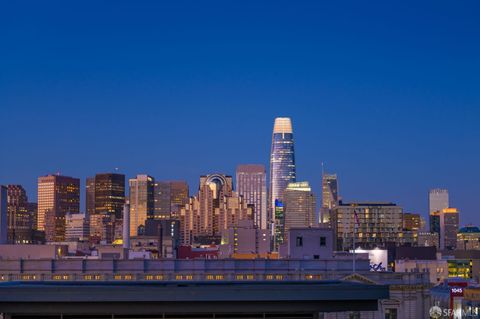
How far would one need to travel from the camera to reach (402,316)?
132m

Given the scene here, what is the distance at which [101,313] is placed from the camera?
3175 centimetres

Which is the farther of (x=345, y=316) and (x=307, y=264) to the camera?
(x=307, y=264)

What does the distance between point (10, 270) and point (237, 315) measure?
111149mm

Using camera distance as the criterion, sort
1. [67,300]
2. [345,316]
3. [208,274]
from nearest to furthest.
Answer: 1. [67,300]
2. [345,316]
3. [208,274]

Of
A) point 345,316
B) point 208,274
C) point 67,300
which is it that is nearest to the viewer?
point 67,300

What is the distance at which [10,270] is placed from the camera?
139125 millimetres

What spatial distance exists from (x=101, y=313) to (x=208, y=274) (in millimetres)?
107083

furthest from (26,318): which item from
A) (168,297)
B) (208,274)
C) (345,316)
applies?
(208,274)

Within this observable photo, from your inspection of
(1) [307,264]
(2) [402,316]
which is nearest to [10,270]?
(1) [307,264]

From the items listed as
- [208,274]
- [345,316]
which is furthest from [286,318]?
[208,274]

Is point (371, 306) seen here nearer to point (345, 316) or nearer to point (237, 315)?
point (237, 315)

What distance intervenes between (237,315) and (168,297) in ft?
7.22

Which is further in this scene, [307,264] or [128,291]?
[307,264]

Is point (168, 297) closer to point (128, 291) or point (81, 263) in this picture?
point (128, 291)
